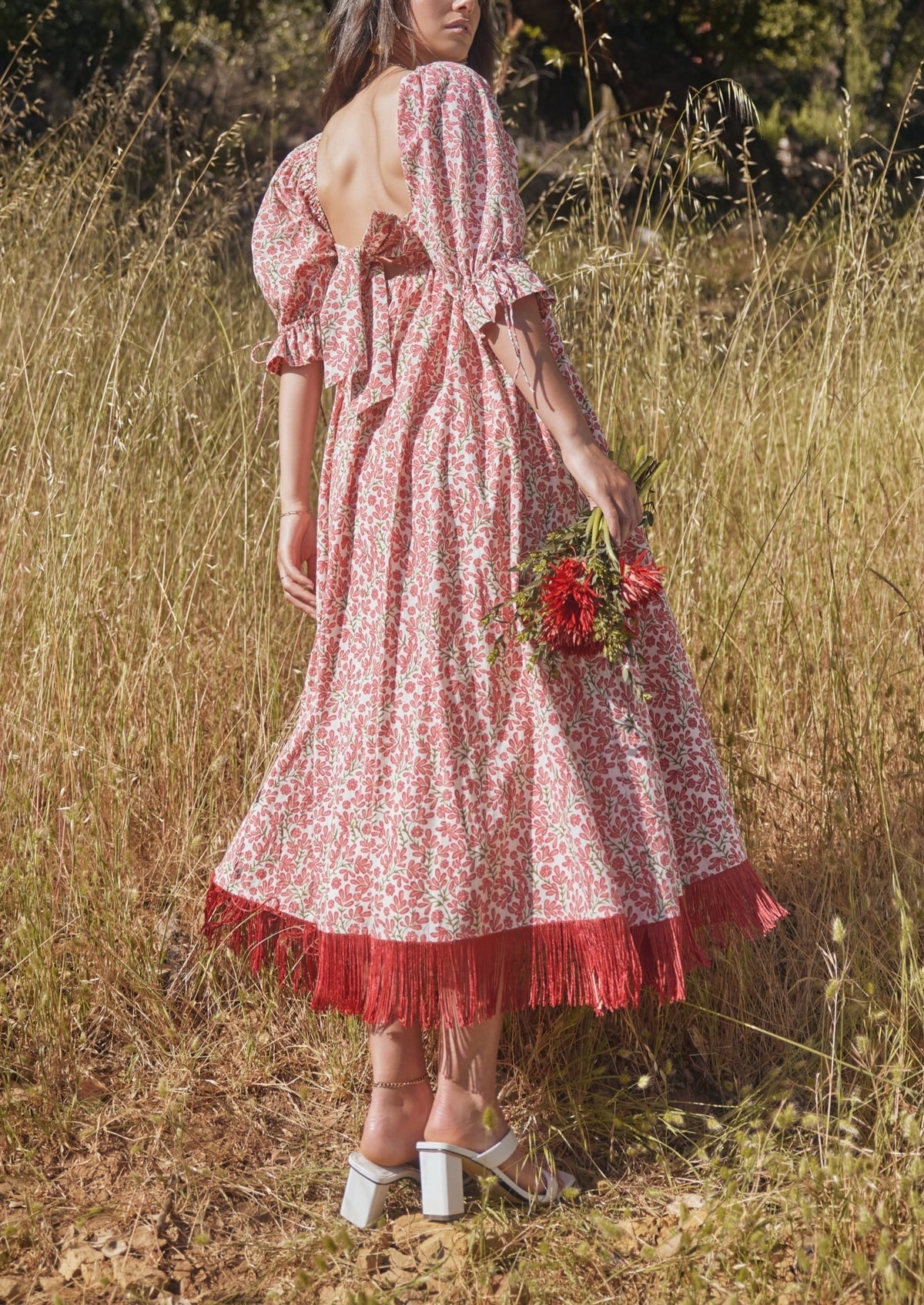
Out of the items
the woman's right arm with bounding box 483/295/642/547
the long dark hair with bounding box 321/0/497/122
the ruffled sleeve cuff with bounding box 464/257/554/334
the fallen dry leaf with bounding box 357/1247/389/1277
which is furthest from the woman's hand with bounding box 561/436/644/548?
the fallen dry leaf with bounding box 357/1247/389/1277

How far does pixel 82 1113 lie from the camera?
1.96 metres

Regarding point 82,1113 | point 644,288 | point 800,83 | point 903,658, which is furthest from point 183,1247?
point 800,83

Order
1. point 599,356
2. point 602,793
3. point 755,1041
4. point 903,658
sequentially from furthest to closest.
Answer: point 599,356 < point 903,658 < point 755,1041 < point 602,793

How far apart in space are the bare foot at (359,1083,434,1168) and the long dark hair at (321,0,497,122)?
1.44 m

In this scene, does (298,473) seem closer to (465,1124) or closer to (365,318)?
(365,318)

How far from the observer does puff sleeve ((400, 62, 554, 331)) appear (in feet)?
5.25

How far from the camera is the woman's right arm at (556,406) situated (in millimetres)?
1608

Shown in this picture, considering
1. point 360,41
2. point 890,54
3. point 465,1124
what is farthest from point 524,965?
point 890,54

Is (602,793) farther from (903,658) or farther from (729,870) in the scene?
(903,658)

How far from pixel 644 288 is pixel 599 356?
0.69 ft

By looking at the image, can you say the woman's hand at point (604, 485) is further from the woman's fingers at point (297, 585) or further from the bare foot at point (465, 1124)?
the bare foot at point (465, 1124)

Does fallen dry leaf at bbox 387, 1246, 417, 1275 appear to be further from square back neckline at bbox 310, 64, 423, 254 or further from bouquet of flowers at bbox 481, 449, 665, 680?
square back neckline at bbox 310, 64, 423, 254

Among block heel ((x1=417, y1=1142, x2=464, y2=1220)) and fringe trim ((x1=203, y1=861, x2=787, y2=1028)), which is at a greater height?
fringe trim ((x1=203, y1=861, x2=787, y2=1028))

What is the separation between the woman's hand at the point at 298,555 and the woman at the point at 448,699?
0.32ft
